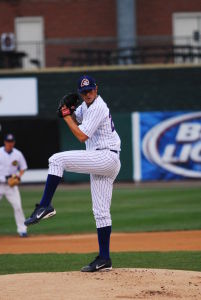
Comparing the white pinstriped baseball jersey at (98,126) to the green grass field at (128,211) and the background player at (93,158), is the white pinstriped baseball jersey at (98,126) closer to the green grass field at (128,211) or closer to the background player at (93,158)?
the background player at (93,158)

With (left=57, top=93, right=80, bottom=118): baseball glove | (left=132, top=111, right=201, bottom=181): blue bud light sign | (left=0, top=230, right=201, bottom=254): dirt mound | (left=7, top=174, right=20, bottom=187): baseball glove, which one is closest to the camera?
(left=57, top=93, right=80, bottom=118): baseball glove

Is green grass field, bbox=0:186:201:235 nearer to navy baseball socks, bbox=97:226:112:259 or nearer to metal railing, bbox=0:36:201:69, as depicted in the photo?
metal railing, bbox=0:36:201:69

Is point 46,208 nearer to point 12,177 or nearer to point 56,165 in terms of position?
point 56,165

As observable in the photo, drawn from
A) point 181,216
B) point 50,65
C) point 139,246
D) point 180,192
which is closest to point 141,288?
point 139,246

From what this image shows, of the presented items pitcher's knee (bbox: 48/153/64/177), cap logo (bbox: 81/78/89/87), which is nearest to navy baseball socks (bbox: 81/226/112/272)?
pitcher's knee (bbox: 48/153/64/177)

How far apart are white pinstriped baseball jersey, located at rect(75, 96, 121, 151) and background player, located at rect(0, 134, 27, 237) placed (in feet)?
23.1

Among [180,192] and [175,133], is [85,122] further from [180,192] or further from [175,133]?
[175,133]

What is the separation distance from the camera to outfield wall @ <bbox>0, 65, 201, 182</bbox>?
93.8 feet

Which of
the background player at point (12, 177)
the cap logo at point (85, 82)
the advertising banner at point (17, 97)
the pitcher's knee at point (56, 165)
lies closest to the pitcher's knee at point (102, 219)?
the pitcher's knee at point (56, 165)

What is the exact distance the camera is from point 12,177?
653 inches

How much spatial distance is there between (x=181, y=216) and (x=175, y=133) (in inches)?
389

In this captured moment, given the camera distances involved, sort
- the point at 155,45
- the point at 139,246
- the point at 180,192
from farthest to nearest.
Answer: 1. the point at 155,45
2. the point at 180,192
3. the point at 139,246

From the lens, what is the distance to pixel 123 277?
9242mm

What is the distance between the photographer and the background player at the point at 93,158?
911cm
